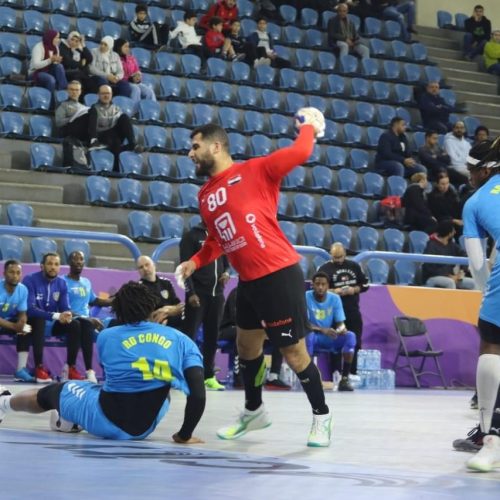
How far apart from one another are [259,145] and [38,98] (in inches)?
144

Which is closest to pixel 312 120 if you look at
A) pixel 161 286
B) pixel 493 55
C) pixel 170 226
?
pixel 161 286

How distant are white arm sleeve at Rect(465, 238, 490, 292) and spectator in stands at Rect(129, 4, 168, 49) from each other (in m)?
14.6

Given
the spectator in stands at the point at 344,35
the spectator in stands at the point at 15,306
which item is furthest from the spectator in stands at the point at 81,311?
the spectator in stands at the point at 344,35

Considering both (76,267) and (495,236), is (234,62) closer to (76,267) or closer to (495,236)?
(76,267)

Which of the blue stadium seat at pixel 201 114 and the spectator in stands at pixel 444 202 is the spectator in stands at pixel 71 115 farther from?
the spectator in stands at pixel 444 202

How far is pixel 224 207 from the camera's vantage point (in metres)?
6.50

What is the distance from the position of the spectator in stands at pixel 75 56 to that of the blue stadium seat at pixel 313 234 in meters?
4.04

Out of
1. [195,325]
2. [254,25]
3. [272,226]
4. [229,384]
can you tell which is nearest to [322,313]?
[229,384]

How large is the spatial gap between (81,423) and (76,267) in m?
6.53

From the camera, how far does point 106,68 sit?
706 inches

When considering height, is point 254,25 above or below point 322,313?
above

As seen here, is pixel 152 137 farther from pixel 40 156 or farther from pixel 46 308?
pixel 46 308

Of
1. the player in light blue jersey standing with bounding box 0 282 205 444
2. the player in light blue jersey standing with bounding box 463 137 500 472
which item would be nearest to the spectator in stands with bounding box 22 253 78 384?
the player in light blue jersey standing with bounding box 0 282 205 444

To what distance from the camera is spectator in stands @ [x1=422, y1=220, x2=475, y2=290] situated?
16406 millimetres
